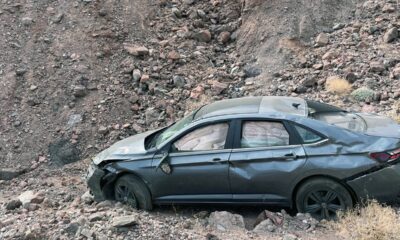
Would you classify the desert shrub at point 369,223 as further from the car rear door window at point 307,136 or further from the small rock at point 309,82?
the small rock at point 309,82

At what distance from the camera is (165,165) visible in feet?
24.4

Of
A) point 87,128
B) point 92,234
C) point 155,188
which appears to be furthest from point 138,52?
point 92,234

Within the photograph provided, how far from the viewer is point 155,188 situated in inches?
298

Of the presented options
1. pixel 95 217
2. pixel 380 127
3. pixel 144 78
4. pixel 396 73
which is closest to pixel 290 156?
pixel 380 127

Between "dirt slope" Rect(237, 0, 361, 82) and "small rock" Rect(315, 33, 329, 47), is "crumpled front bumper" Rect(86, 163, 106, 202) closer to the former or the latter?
"dirt slope" Rect(237, 0, 361, 82)

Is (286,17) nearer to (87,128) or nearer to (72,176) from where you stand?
(87,128)

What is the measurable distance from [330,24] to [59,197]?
8609mm

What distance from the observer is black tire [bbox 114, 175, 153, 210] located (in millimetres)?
7656

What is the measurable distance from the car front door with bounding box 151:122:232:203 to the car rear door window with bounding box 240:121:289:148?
231mm

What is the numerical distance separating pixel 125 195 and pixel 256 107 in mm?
2290

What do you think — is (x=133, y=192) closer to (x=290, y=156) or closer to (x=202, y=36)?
(x=290, y=156)

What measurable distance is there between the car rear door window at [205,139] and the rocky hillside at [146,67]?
2.08 metres

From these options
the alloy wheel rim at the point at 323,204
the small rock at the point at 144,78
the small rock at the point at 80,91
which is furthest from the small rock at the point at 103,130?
the alloy wheel rim at the point at 323,204

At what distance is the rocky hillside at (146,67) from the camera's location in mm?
11430
